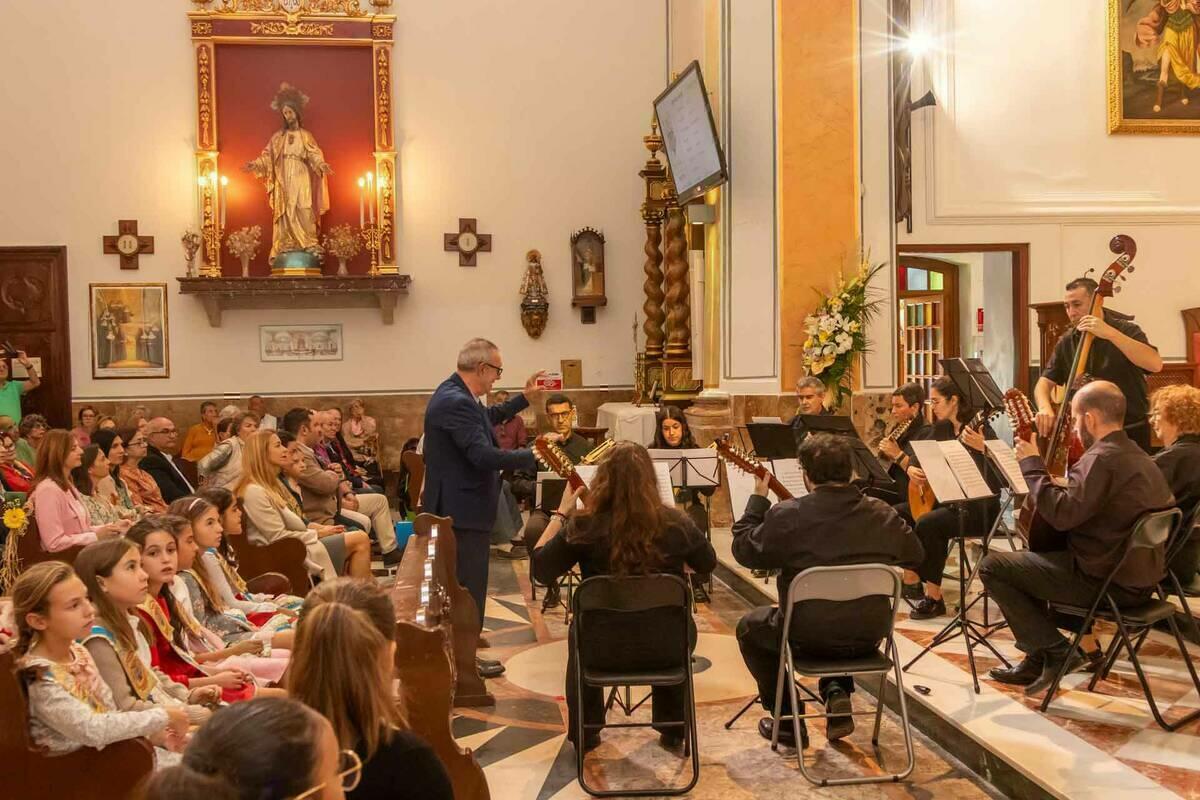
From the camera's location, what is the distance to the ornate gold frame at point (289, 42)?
12.4m

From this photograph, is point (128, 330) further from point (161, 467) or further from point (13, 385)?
point (161, 467)

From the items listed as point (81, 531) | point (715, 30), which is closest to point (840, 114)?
point (715, 30)

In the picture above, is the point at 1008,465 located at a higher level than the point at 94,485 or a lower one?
higher

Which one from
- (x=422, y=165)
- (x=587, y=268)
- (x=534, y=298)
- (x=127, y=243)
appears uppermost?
(x=422, y=165)

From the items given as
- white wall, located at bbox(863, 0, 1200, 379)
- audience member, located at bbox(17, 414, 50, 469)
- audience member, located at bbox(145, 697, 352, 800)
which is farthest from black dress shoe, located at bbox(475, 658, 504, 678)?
white wall, located at bbox(863, 0, 1200, 379)

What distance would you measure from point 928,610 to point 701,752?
225 cm

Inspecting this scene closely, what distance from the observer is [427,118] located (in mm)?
12883

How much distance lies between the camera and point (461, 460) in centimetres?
561

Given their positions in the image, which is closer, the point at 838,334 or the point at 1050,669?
the point at 1050,669

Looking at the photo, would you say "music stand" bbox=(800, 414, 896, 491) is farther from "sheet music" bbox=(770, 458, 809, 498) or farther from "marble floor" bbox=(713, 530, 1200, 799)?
"marble floor" bbox=(713, 530, 1200, 799)

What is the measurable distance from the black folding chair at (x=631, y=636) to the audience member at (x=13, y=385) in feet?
28.0

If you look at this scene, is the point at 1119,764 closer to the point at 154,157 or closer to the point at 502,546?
the point at 502,546

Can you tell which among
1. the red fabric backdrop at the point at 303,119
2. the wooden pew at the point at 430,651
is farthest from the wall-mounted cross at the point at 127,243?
the wooden pew at the point at 430,651

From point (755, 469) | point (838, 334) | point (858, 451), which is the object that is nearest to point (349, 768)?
point (755, 469)
